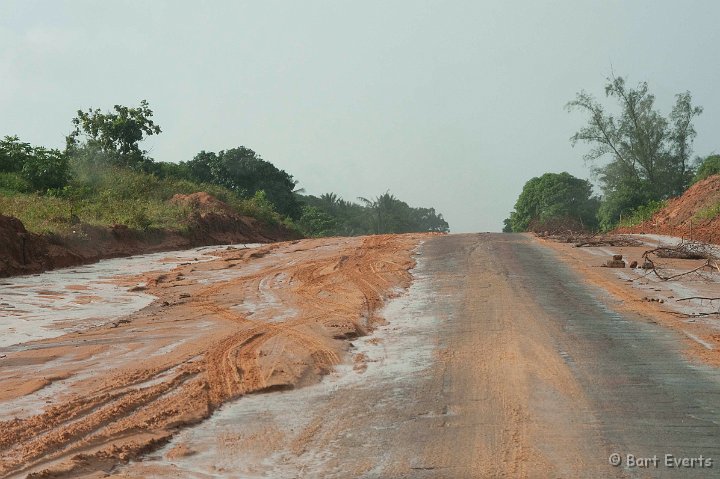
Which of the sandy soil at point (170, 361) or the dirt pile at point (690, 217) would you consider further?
the dirt pile at point (690, 217)

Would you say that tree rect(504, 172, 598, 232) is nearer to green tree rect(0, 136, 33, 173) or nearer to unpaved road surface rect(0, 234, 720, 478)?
green tree rect(0, 136, 33, 173)

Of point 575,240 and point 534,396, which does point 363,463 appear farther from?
point 575,240

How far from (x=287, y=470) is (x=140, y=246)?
19.2 metres

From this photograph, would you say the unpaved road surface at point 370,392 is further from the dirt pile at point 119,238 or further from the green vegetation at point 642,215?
the green vegetation at point 642,215

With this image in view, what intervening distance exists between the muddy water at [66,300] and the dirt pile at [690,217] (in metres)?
17.1

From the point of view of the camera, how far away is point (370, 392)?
7359 mm

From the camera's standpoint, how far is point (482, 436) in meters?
5.93

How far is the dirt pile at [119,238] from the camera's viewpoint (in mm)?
17141

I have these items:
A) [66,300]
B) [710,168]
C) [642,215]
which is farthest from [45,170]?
[710,168]

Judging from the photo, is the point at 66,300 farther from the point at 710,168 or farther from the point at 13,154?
the point at 710,168

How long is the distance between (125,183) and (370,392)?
86.6ft

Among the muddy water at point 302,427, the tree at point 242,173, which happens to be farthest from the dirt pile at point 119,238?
the muddy water at point 302,427

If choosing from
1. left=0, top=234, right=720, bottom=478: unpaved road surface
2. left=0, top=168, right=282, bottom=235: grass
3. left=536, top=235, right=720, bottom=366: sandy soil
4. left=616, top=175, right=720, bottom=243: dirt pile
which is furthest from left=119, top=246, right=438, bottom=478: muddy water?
left=616, top=175, right=720, bottom=243: dirt pile

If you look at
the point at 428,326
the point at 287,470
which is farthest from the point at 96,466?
the point at 428,326
